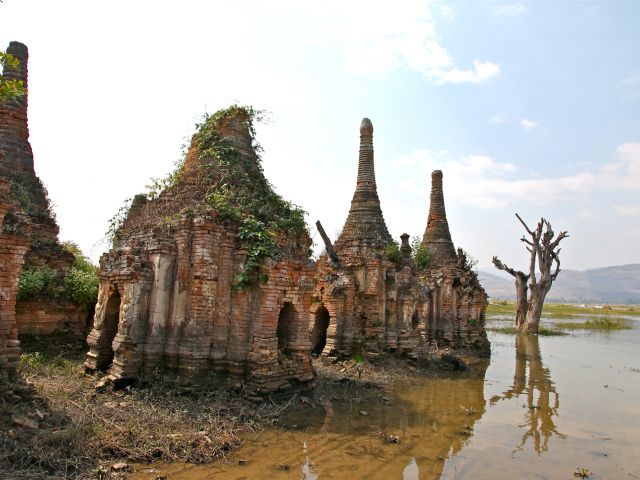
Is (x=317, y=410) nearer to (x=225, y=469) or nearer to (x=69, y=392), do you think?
(x=225, y=469)

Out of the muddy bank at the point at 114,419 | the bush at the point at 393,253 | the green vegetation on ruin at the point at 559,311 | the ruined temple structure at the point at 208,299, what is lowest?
the muddy bank at the point at 114,419

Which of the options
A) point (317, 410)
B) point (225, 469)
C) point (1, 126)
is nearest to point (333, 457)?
point (225, 469)

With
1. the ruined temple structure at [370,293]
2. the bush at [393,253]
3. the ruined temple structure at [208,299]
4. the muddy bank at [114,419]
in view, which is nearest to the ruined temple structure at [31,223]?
the muddy bank at [114,419]

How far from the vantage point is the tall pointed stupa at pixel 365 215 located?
59.2ft

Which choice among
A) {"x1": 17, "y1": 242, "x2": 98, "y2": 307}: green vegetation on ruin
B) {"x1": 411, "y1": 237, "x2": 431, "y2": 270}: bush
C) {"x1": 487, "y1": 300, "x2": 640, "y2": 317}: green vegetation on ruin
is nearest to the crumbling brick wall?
{"x1": 17, "y1": 242, "x2": 98, "y2": 307}: green vegetation on ruin

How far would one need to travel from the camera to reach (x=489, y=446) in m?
9.22

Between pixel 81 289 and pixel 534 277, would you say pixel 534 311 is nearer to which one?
pixel 534 277

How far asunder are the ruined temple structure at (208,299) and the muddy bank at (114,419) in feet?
1.66

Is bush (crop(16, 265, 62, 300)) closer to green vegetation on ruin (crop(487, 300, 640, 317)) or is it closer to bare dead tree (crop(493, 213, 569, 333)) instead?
bare dead tree (crop(493, 213, 569, 333))

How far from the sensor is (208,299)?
33.7 ft

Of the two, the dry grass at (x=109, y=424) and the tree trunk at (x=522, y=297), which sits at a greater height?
the tree trunk at (x=522, y=297)

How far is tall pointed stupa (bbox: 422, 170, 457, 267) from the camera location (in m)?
24.2

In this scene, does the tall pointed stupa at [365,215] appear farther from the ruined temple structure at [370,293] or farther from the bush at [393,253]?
the bush at [393,253]

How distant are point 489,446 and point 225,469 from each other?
16.8 feet
